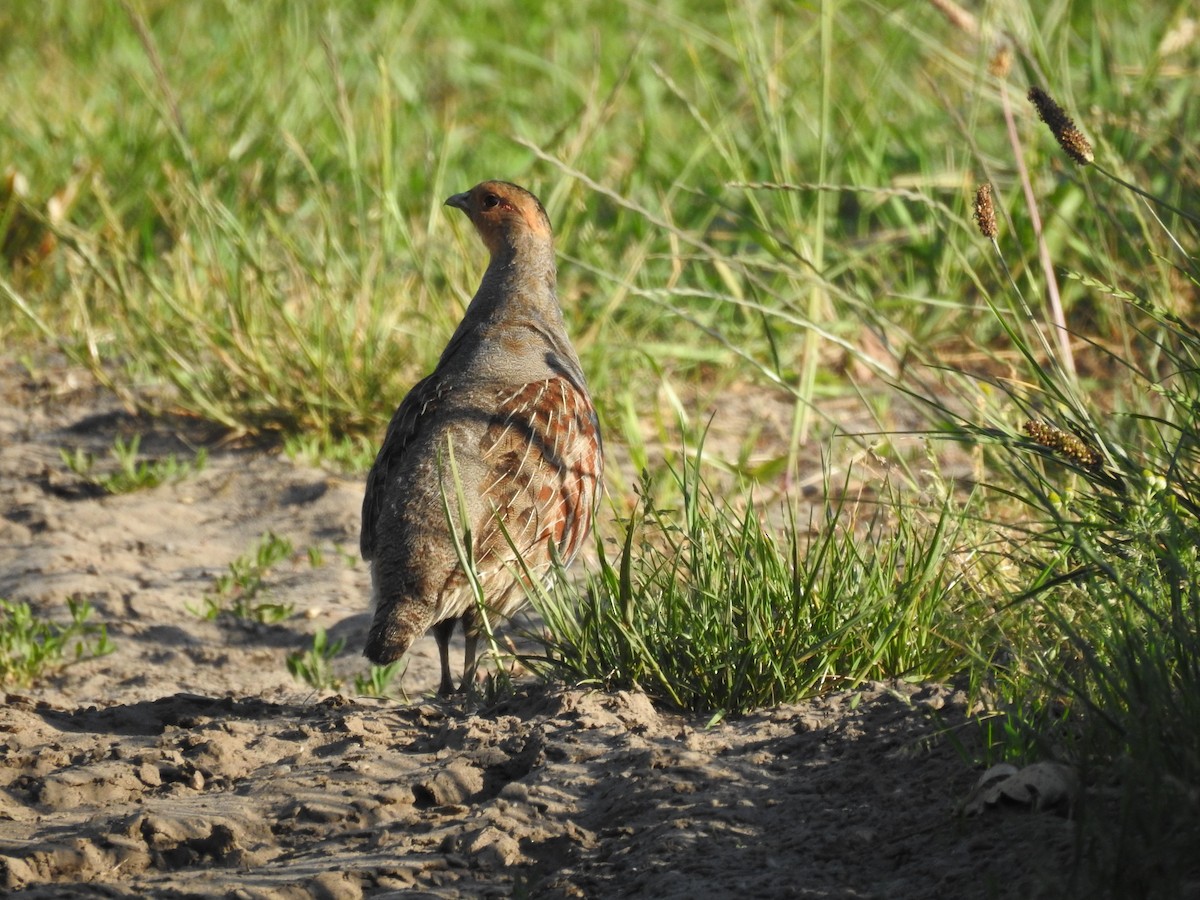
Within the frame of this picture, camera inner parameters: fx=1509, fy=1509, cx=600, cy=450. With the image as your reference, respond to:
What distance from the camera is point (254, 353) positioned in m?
5.66

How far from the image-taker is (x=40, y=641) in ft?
15.1

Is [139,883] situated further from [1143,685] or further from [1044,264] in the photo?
[1044,264]

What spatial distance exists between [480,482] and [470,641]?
1.54 feet

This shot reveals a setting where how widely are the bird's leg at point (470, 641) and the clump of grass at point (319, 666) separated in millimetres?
286

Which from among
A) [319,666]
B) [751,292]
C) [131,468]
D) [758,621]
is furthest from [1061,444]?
[131,468]

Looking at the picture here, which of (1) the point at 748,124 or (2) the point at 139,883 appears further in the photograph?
(1) the point at 748,124

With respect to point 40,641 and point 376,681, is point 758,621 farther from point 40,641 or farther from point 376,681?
point 40,641

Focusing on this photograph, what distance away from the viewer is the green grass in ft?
9.98

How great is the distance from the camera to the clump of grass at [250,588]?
480 centimetres

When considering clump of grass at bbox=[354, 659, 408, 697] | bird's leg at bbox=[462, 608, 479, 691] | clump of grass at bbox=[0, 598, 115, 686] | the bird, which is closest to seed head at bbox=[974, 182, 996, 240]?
the bird

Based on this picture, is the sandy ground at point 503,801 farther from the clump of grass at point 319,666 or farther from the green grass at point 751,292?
the clump of grass at point 319,666

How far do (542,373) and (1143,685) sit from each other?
7.63 ft

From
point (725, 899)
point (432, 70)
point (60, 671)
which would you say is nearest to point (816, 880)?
point (725, 899)

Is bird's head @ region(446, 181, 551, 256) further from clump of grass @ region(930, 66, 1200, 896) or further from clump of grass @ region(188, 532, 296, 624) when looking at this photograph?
clump of grass @ region(930, 66, 1200, 896)
